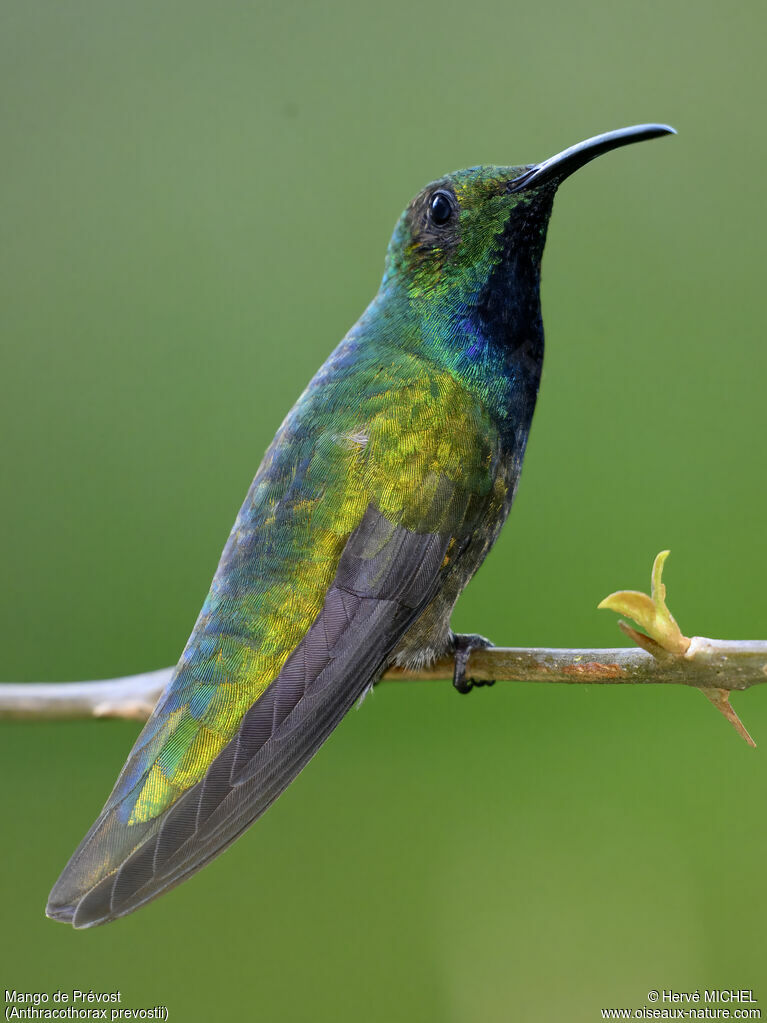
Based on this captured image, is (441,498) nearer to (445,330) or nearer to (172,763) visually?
(445,330)

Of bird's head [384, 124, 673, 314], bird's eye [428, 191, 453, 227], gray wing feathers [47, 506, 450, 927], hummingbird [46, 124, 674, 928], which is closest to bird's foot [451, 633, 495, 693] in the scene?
hummingbird [46, 124, 674, 928]

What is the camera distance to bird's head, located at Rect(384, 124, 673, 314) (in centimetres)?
185

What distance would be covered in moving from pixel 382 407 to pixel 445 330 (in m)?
0.26

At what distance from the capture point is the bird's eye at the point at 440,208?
1.92m

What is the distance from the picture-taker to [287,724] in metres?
1.47

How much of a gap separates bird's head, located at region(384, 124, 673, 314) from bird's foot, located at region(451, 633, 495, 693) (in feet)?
2.04

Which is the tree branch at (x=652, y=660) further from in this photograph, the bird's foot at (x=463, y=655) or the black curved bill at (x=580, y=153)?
the black curved bill at (x=580, y=153)

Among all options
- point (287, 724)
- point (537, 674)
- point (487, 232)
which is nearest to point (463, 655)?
point (537, 674)

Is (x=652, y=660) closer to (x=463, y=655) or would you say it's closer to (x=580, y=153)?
(x=463, y=655)

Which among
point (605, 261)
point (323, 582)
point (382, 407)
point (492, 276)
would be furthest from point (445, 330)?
point (605, 261)

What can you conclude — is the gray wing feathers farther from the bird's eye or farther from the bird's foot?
the bird's eye

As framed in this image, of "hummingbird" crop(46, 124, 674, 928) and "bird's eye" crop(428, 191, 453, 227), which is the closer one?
"hummingbird" crop(46, 124, 674, 928)

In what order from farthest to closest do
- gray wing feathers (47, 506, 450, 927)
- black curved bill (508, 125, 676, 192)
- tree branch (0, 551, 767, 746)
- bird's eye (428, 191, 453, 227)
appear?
1. bird's eye (428, 191, 453, 227)
2. black curved bill (508, 125, 676, 192)
3. gray wing feathers (47, 506, 450, 927)
4. tree branch (0, 551, 767, 746)

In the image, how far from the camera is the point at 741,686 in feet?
4.16
